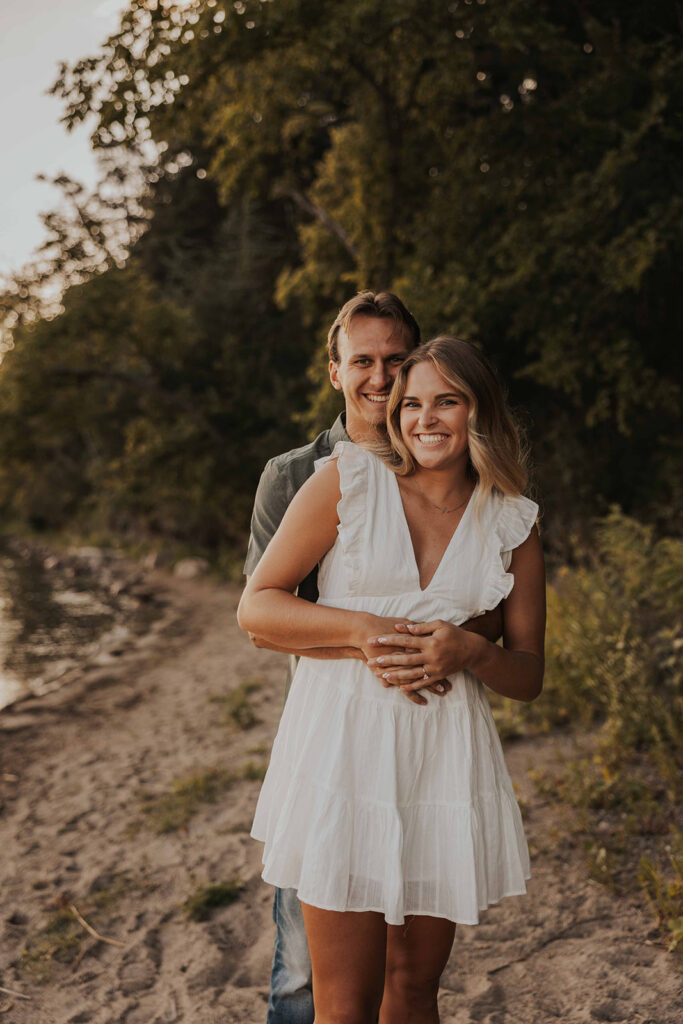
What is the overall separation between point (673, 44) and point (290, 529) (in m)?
8.11

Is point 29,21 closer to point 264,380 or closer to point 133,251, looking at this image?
A: point 264,380

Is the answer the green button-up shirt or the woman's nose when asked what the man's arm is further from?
the woman's nose

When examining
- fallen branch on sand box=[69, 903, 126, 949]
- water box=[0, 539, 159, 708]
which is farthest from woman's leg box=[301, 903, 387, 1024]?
water box=[0, 539, 159, 708]

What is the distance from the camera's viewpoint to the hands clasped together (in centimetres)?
182

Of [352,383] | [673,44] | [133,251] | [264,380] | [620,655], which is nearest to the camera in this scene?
[352,383]

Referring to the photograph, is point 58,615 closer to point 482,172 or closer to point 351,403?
point 482,172

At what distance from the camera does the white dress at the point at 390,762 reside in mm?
1818

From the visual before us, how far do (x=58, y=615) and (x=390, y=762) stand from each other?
13.8 metres

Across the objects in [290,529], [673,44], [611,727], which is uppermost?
[673,44]

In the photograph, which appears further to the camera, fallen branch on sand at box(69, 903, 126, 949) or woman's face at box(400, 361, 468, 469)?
fallen branch on sand at box(69, 903, 126, 949)

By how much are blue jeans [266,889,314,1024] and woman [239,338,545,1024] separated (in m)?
0.50

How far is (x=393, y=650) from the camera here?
1840 mm

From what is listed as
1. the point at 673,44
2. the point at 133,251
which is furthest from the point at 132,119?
the point at 133,251

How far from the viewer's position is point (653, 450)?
31.7ft
